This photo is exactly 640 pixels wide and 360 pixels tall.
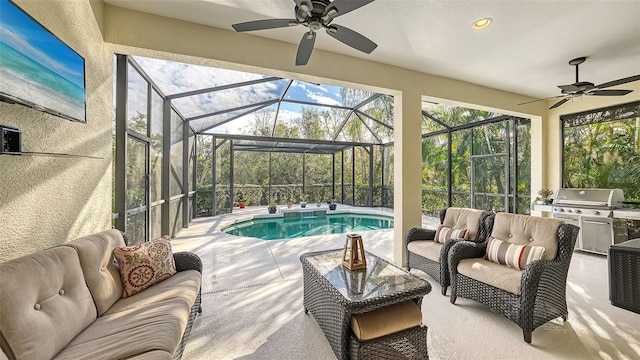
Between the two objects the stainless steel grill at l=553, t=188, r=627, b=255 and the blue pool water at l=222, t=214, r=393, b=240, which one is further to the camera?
the blue pool water at l=222, t=214, r=393, b=240

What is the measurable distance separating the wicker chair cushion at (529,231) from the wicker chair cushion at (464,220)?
0.76 feet

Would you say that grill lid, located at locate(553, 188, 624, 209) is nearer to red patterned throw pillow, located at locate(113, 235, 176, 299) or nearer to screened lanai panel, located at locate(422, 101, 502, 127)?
screened lanai panel, located at locate(422, 101, 502, 127)

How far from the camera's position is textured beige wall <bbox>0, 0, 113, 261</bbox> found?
155cm

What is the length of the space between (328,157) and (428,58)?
8.79 metres

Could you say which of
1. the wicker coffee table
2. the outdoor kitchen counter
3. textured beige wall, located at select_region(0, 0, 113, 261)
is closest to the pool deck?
the wicker coffee table

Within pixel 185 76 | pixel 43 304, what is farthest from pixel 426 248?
pixel 185 76

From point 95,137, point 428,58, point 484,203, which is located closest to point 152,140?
point 95,137

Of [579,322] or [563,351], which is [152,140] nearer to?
[563,351]

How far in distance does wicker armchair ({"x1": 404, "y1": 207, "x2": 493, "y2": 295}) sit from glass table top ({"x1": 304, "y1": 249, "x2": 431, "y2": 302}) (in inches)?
38.3

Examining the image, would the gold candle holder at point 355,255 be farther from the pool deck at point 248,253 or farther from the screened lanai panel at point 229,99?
the screened lanai panel at point 229,99

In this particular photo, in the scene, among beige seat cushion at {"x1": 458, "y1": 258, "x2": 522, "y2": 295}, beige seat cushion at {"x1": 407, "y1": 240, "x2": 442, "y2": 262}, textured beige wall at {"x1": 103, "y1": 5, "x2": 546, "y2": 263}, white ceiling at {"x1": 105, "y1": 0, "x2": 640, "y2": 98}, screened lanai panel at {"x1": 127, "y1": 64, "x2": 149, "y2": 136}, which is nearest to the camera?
beige seat cushion at {"x1": 458, "y1": 258, "x2": 522, "y2": 295}

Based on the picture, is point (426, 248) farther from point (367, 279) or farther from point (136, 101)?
point (136, 101)

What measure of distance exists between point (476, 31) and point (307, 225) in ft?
22.0

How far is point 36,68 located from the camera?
1605 mm
